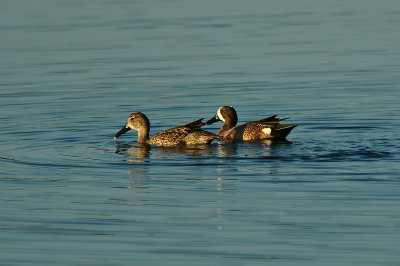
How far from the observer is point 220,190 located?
10750 mm

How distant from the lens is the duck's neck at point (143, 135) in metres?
15.2

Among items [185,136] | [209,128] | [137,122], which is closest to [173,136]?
[185,136]

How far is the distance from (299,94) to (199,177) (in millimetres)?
6743

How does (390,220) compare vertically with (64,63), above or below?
below

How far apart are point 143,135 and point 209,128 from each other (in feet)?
7.14

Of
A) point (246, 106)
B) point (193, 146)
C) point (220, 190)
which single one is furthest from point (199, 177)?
point (246, 106)

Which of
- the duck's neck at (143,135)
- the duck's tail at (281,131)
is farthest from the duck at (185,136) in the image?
the duck's tail at (281,131)

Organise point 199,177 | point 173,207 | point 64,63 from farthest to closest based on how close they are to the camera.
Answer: point 64,63 → point 199,177 → point 173,207

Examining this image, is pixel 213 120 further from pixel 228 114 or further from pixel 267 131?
pixel 267 131

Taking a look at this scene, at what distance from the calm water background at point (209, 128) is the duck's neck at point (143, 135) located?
26 cm

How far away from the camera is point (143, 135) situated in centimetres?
1530

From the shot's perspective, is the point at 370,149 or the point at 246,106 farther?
the point at 246,106

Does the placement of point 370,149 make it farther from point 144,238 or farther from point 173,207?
point 144,238

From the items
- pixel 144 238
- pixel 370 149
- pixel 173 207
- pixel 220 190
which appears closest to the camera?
pixel 144 238
